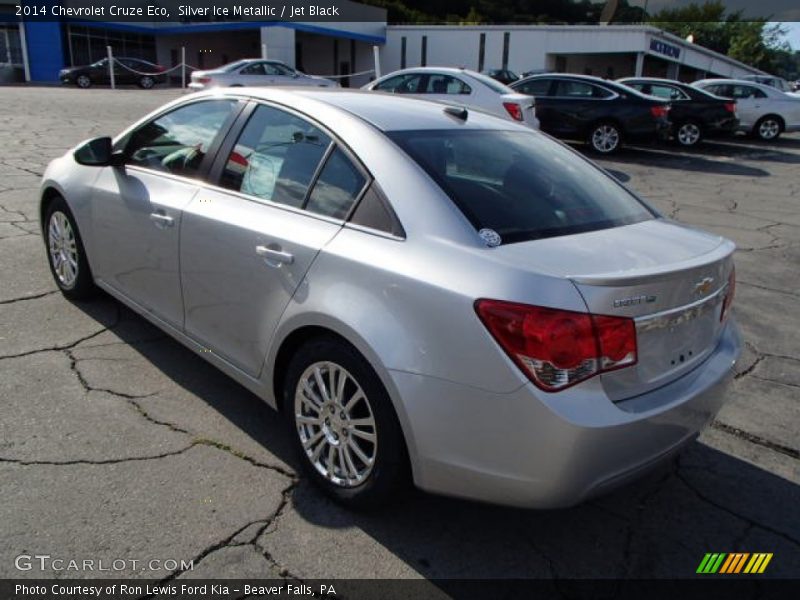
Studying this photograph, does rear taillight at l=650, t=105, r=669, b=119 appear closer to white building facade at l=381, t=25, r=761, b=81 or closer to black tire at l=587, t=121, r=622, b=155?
black tire at l=587, t=121, r=622, b=155

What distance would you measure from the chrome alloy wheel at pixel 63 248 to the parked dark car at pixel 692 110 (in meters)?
15.3

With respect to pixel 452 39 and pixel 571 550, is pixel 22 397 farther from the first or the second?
pixel 452 39

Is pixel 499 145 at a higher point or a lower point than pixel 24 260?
higher

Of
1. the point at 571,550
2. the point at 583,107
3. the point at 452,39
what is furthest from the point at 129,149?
the point at 452,39

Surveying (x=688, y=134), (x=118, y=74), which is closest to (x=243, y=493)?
(x=688, y=134)

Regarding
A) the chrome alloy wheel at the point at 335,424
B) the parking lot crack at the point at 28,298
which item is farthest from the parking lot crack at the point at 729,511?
the parking lot crack at the point at 28,298

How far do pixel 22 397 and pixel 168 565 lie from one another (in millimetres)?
1603

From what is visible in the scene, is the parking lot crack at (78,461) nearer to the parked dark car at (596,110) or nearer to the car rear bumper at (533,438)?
the car rear bumper at (533,438)

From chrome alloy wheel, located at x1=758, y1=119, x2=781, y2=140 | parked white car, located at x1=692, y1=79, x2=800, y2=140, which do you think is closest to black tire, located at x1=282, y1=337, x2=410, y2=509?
parked white car, located at x1=692, y1=79, x2=800, y2=140

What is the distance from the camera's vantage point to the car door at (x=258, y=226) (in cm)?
274

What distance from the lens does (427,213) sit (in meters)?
2.46

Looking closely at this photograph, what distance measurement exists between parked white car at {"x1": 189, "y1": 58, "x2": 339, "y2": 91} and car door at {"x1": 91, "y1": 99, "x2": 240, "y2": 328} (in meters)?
17.6

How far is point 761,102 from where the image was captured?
18406mm

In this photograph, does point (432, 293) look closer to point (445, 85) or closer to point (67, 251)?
point (67, 251)
